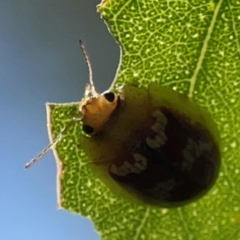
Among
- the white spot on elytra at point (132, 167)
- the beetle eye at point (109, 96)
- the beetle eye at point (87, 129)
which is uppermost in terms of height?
the beetle eye at point (109, 96)

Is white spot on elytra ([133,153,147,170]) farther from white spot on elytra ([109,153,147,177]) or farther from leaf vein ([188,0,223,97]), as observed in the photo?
leaf vein ([188,0,223,97])

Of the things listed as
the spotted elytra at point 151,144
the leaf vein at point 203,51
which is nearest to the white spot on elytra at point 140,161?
the spotted elytra at point 151,144

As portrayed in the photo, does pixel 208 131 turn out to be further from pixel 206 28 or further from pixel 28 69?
pixel 28 69

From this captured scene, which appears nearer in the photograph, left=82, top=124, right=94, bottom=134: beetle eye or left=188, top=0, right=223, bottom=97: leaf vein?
left=188, top=0, right=223, bottom=97: leaf vein

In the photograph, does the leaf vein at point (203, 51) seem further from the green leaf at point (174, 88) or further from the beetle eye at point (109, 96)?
the beetle eye at point (109, 96)

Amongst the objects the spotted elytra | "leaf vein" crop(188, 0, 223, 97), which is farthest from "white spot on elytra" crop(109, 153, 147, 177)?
"leaf vein" crop(188, 0, 223, 97)

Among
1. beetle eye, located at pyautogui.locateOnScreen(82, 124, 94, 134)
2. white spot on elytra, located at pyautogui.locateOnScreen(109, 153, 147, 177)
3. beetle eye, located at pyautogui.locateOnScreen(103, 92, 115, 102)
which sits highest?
beetle eye, located at pyautogui.locateOnScreen(103, 92, 115, 102)
